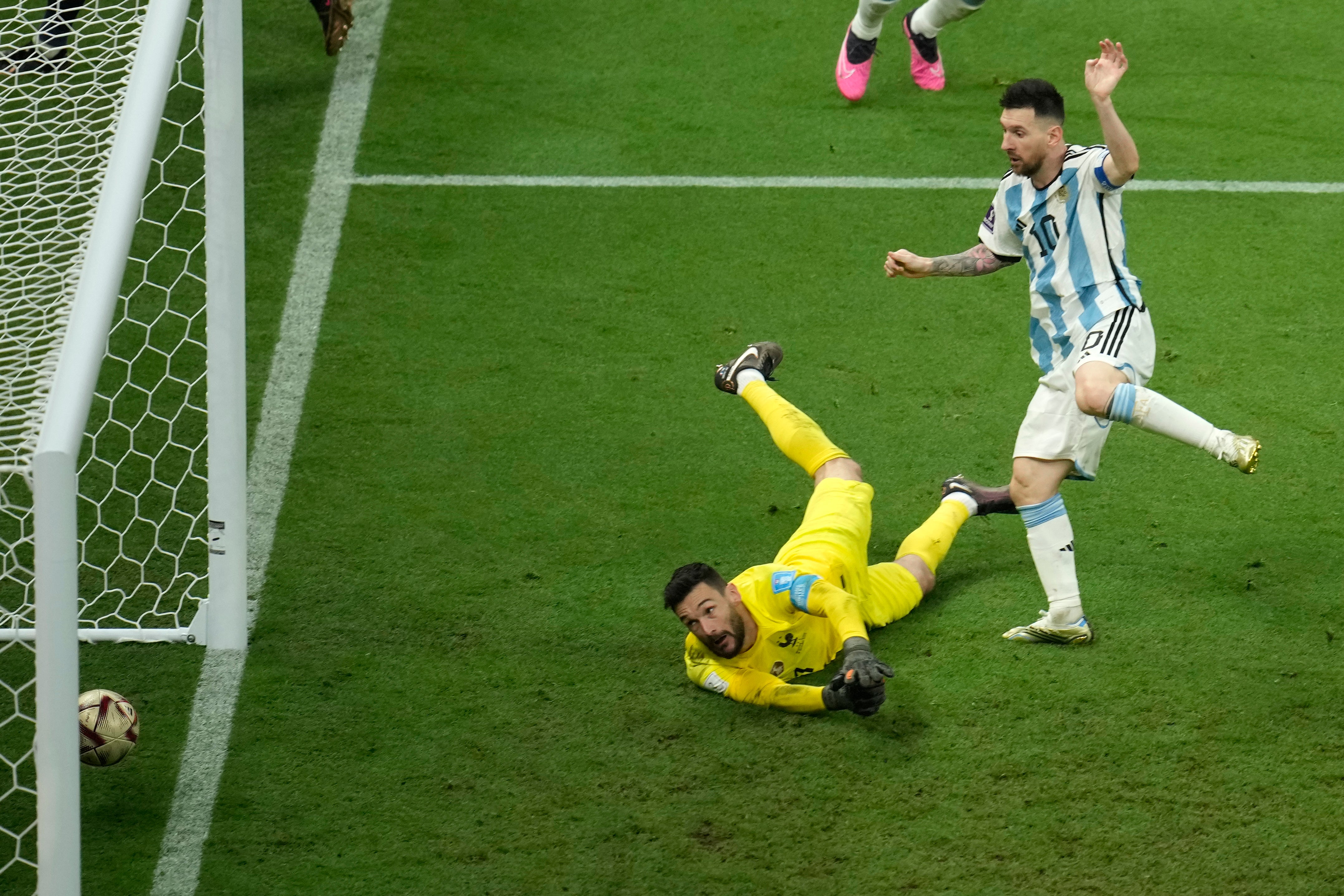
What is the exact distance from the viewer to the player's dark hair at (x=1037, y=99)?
389 cm

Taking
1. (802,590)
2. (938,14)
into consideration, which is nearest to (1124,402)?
(802,590)

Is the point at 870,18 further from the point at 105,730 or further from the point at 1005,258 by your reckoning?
the point at 105,730

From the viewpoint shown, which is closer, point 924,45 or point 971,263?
point 971,263

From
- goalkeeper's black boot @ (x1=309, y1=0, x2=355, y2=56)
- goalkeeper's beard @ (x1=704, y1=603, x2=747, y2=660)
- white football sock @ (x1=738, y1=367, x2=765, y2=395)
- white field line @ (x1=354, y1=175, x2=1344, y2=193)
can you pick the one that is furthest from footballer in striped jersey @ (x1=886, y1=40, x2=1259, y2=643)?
goalkeeper's black boot @ (x1=309, y1=0, x2=355, y2=56)

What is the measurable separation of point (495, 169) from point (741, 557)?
2607 mm

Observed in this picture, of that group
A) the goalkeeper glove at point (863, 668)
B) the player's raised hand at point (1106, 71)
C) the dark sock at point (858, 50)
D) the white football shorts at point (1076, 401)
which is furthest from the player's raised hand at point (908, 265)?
the dark sock at point (858, 50)

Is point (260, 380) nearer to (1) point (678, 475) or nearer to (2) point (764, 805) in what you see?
(1) point (678, 475)

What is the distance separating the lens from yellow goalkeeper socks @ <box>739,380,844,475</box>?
4.64m

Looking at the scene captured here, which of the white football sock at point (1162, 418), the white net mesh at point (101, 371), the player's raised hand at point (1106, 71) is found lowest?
the white net mesh at point (101, 371)

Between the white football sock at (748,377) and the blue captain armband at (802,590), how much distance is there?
1.00m

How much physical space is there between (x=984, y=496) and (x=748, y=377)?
84cm

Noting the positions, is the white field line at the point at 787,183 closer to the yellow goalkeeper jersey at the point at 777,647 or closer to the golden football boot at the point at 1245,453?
the yellow goalkeeper jersey at the point at 777,647

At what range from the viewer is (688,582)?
3.95 m

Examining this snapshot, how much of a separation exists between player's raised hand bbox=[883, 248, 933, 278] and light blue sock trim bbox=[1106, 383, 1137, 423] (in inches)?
28.5
